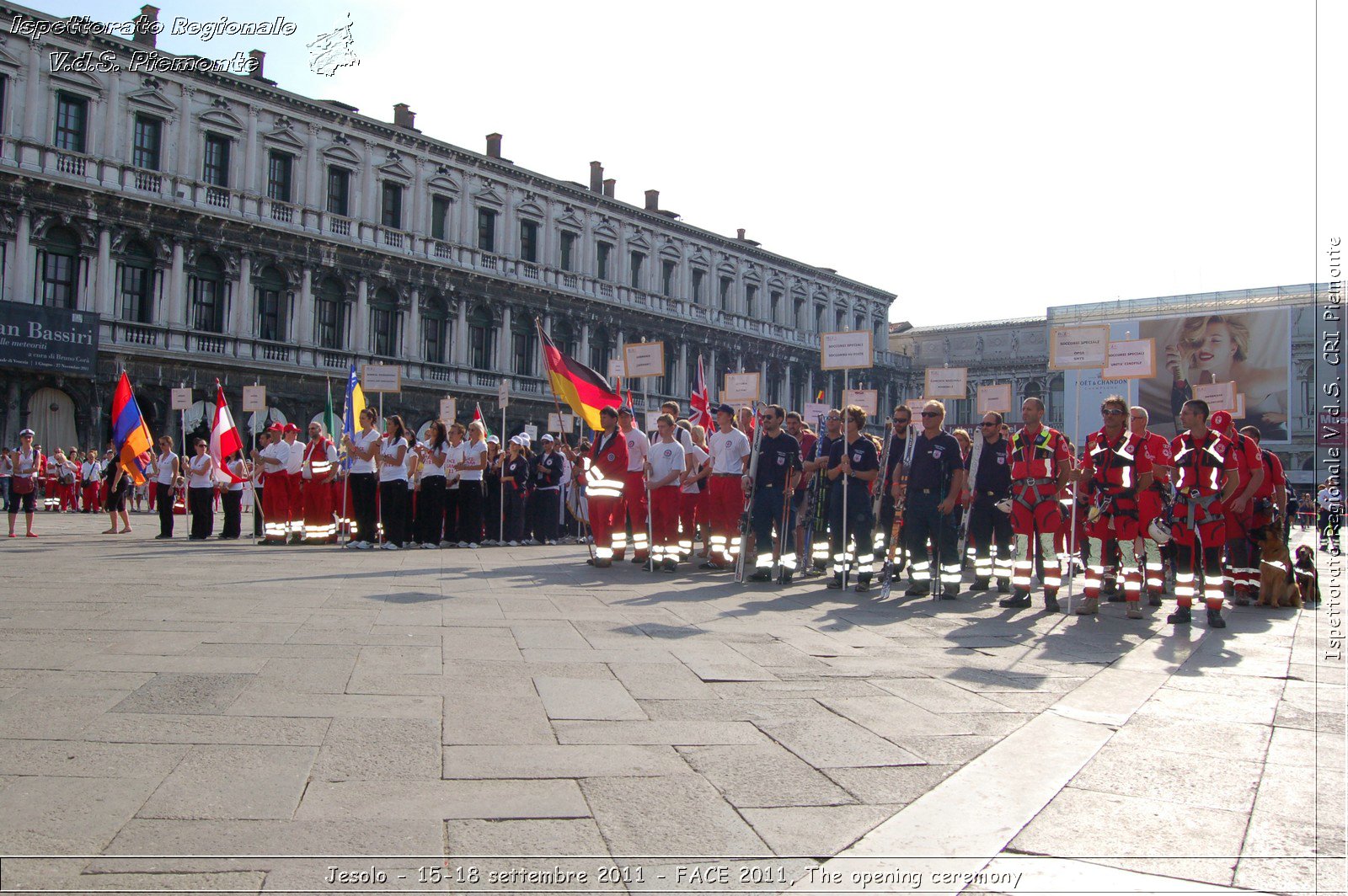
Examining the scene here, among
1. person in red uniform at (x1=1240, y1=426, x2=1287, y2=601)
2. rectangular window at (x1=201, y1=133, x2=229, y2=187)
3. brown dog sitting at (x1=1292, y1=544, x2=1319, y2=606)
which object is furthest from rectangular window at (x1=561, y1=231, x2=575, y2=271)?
person in red uniform at (x1=1240, y1=426, x2=1287, y2=601)

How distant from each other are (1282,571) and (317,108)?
3406 centimetres

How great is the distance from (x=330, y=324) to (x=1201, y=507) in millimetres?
32980

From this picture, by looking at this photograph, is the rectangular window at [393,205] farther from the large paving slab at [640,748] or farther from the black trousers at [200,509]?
the large paving slab at [640,748]

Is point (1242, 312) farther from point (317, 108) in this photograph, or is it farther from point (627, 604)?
point (627, 604)

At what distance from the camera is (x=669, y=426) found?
1161 cm

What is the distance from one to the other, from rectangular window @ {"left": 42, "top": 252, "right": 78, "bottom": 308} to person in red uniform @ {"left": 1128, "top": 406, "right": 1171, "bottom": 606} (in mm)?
29947

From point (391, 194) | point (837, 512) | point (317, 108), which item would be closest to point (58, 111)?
point (317, 108)

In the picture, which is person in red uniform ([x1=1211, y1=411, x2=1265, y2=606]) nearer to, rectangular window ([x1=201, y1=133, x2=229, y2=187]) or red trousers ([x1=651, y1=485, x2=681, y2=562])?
red trousers ([x1=651, y1=485, x2=681, y2=562])

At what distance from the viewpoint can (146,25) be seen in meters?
31.6

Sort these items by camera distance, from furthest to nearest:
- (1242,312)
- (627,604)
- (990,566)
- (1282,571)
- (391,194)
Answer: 1. (1242,312)
2. (391,194)
3. (990,566)
4. (1282,571)
5. (627,604)

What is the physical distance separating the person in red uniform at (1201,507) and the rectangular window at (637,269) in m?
41.3

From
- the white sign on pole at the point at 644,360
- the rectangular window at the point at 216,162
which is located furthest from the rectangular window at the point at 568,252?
the white sign on pole at the point at 644,360

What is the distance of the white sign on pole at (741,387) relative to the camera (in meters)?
19.1

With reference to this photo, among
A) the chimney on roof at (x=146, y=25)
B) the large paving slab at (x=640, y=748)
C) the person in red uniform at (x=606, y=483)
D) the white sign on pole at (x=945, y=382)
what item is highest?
the chimney on roof at (x=146, y=25)
